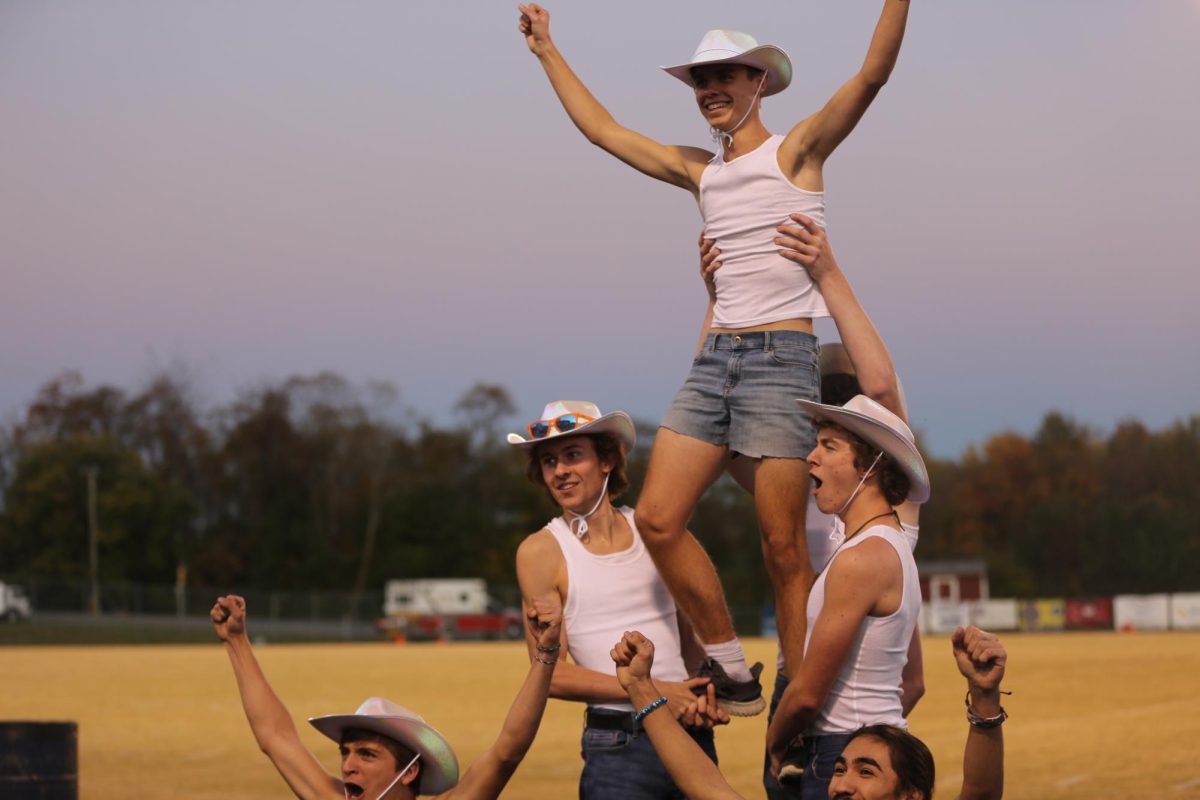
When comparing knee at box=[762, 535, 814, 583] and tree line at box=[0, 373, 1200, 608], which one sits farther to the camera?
tree line at box=[0, 373, 1200, 608]

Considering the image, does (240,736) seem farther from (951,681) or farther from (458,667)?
(458,667)

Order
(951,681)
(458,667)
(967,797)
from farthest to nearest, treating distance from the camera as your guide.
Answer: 1. (458,667)
2. (951,681)
3. (967,797)

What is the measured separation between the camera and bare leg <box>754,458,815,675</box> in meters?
5.87

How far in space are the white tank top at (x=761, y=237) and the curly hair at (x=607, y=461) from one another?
632 millimetres

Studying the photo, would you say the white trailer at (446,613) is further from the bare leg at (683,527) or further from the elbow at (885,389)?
the elbow at (885,389)

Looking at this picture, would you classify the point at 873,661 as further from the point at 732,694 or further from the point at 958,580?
the point at 958,580

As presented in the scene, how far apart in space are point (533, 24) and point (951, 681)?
75.0 ft

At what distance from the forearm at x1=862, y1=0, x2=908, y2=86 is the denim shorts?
98 cm

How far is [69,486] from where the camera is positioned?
280 ft

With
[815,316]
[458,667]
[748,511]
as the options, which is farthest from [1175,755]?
[748,511]

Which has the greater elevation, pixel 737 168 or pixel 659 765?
pixel 737 168

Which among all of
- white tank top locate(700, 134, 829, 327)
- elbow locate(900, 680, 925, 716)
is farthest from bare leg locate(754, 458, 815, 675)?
white tank top locate(700, 134, 829, 327)

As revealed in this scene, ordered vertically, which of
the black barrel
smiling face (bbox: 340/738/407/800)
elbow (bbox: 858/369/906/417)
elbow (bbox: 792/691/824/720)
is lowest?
the black barrel

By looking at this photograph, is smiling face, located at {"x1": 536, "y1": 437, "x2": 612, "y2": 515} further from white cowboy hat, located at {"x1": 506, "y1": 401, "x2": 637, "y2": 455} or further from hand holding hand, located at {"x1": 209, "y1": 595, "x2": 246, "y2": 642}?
hand holding hand, located at {"x1": 209, "y1": 595, "x2": 246, "y2": 642}
